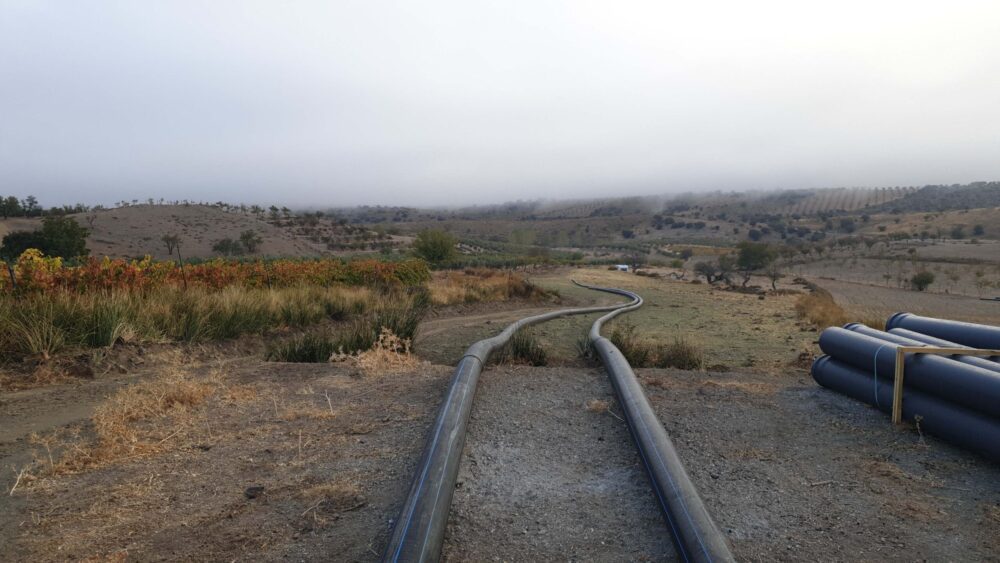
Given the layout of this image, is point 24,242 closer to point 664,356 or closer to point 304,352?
point 304,352

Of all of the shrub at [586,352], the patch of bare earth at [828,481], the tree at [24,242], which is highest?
the tree at [24,242]

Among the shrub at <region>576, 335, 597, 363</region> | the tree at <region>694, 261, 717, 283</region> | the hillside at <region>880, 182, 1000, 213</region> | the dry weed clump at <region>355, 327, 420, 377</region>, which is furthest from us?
the hillside at <region>880, 182, 1000, 213</region>

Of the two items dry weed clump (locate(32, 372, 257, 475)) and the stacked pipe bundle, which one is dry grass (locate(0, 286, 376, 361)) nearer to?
dry weed clump (locate(32, 372, 257, 475))

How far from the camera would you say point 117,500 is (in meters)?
3.95

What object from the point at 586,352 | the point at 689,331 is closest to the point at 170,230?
the point at 689,331

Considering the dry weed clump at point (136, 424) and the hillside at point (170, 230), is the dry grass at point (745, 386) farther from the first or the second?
the hillside at point (170, 230)

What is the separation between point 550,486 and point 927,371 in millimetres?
3841

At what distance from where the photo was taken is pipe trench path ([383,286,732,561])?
3.40 metres

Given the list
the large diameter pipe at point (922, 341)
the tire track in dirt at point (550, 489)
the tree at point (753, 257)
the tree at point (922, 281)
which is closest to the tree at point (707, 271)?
the tree at point (753, 257)

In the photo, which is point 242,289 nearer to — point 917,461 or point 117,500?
point 117,500

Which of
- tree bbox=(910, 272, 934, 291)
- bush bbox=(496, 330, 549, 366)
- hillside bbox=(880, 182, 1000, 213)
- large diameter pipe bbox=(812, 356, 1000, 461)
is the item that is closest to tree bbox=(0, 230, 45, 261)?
bush bbox=(496, 330, 549, 366)

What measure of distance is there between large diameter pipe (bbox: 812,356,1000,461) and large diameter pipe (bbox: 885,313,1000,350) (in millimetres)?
1406

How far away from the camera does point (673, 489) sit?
3.79 meters

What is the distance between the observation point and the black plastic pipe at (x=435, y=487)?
313cm
